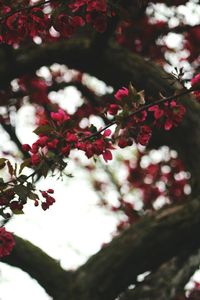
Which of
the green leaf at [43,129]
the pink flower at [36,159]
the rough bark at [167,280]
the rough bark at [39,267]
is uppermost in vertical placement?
the rough bark at [39,267]

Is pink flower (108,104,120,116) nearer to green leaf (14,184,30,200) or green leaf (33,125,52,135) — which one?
green leaf (33,125,52,135)

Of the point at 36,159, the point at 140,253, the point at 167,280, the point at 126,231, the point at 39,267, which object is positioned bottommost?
the point at 167,280

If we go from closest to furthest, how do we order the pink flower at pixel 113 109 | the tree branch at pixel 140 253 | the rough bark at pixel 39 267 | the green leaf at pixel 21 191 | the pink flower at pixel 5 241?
the green leaf at pixel 21 191
the pink flower at pixel 113 109
the pink flower at pixel 5 241
the tree branch at pixel 140 253
the rough bark at pixel 39 267

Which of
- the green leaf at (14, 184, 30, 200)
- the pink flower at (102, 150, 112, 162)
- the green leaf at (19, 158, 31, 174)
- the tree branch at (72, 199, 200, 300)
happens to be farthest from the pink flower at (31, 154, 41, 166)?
the tree branch at (72, 199, 200, 300)

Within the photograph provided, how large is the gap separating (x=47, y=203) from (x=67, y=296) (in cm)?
181

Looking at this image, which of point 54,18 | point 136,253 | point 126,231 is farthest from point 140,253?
point 54,18

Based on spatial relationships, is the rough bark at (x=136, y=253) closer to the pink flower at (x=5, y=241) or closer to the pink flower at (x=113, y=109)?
the pink flower at (x=5, y=241)

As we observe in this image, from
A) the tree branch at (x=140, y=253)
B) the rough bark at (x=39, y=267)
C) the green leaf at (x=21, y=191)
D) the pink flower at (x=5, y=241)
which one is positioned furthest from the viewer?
the rough bark at (x=39, y=267)

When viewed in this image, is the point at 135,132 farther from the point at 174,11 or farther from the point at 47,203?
the point at 174,11

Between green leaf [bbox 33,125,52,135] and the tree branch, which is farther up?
green leaf [bbox 33,125,52,135]

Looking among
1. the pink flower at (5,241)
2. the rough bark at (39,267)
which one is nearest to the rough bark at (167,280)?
the rough bark at (39,267)

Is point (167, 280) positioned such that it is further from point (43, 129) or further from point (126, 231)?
point (43, 129)

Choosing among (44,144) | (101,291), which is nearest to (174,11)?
(101,291)

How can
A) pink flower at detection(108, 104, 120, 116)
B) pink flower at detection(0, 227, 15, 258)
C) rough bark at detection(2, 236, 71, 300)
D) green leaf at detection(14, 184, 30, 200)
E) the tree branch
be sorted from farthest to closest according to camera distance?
1. rough bark at detection(2, 236, 71, 300)
2. the tree branch
3. pink flower at detection(0, 227, 15, 258)
4. pink flower at detection(108, 104, 120, 116)
5. green leaf at detection(14, 184, 30, 200)
